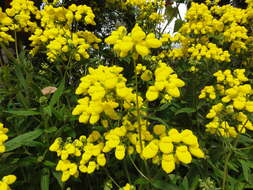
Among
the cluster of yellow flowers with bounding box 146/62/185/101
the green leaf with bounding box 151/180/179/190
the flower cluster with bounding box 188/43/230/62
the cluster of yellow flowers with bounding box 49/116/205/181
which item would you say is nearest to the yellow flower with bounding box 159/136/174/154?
the cluster of yellow flowers with bounding box 49/116/205/181

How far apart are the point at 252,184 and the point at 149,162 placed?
2.45ft

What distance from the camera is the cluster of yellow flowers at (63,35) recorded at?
2033 mm

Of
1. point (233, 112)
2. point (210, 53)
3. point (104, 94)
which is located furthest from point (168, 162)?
point (210, 53)

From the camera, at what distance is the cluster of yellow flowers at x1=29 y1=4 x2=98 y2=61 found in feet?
6.67

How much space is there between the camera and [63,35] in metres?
2.21

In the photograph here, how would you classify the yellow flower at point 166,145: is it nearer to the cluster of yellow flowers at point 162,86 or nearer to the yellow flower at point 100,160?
the cluster of yellow flowers at point 162,86

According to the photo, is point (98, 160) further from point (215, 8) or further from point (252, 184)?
point (215, 8)

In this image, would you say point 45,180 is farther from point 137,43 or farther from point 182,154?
point 137,43

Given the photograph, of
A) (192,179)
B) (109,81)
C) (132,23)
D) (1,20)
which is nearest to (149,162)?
(192,179)

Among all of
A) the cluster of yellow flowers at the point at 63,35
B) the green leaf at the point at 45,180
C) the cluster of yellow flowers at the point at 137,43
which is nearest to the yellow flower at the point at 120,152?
the cluster of yellow flowers at the point at 137,43

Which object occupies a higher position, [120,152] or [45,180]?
[120,152]

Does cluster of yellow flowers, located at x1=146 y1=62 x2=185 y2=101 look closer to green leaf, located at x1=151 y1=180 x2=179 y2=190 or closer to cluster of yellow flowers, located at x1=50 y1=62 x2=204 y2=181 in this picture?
cluster of yellow flowers, located at x1=50 y1=62 x2=204 y2=181

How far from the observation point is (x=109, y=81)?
105 cm

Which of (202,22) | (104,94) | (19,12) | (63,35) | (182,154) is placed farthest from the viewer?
(202,22)
